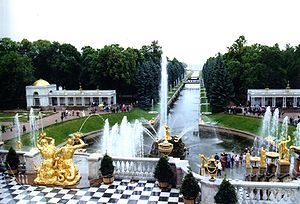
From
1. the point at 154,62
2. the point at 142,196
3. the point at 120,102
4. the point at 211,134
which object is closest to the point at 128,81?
the point at 120,102

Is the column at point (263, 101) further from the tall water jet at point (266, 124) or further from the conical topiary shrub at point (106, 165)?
the conical topiary shrub at point (106, 165)

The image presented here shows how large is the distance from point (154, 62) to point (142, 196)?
2210 centimetres

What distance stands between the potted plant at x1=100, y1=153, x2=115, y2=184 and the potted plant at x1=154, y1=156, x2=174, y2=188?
853 millimetres

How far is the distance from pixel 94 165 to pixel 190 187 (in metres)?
2.14

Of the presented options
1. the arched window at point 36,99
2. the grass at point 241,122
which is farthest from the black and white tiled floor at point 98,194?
the arched window at point 36,99

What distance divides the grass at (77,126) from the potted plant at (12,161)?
5808 mm

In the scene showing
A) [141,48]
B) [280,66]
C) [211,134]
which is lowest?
[211,134]

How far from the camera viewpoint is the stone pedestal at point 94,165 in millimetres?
6559

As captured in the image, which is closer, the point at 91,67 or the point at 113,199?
the point at 113,199

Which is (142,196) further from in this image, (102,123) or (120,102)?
(120,102)

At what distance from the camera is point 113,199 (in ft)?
19.1

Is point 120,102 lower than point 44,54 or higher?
lower

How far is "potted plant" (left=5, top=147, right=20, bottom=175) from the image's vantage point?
23.0 ft

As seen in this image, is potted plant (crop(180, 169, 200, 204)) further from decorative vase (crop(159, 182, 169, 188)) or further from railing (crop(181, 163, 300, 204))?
decorative vase (crop(159, 182, 169, 188))
